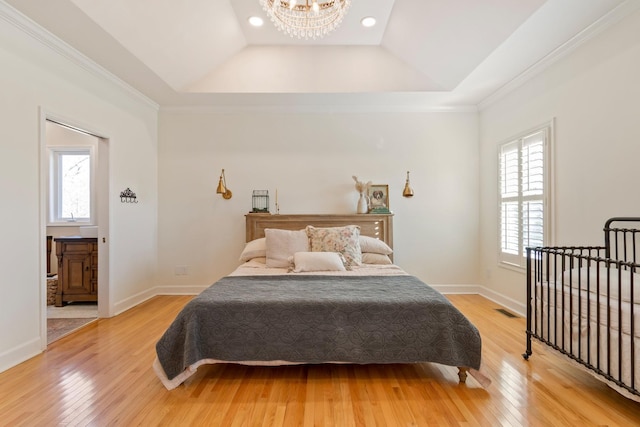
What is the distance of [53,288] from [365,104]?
4.73 metres

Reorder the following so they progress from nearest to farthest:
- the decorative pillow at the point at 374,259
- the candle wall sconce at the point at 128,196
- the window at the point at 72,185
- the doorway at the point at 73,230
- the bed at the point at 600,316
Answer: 1. the bed at the point at 600,316
2. the doorway at the point at 73,230
3. the decorative pillow at the point at 374,259
4. the candle wall sconce at the point at 128,196
5. the window at the point at 72,185

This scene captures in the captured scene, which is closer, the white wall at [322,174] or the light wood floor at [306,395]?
the light wood floor at [306,395]

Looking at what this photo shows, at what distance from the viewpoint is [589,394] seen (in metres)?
2.00

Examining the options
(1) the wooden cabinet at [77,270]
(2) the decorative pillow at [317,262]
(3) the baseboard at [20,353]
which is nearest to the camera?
(3) the baseboard at [20,353]

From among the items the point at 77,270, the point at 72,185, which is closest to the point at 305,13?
the point at 77,270

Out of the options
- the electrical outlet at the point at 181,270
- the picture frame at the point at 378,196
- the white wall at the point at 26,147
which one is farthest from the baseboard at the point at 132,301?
the picture frame at the point at 378,196

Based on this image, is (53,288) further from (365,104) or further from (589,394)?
(589,394)

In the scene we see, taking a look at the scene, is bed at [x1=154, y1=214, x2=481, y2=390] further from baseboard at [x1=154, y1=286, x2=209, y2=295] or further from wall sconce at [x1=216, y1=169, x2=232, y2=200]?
baseboard at [x1=154, y1=286, x2=209, y2=295]

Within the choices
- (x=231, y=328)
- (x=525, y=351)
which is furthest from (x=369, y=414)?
(x=525, y=351)

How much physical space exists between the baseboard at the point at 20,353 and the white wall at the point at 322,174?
73.8 inches

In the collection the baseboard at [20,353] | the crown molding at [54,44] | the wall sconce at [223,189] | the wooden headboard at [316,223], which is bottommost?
the baseboard at [20,353]

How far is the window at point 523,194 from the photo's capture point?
10.7ft

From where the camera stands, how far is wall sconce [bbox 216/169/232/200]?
13.9 ft

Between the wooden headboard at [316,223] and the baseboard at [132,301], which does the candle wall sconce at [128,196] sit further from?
the wooden headboard at [316,223]
